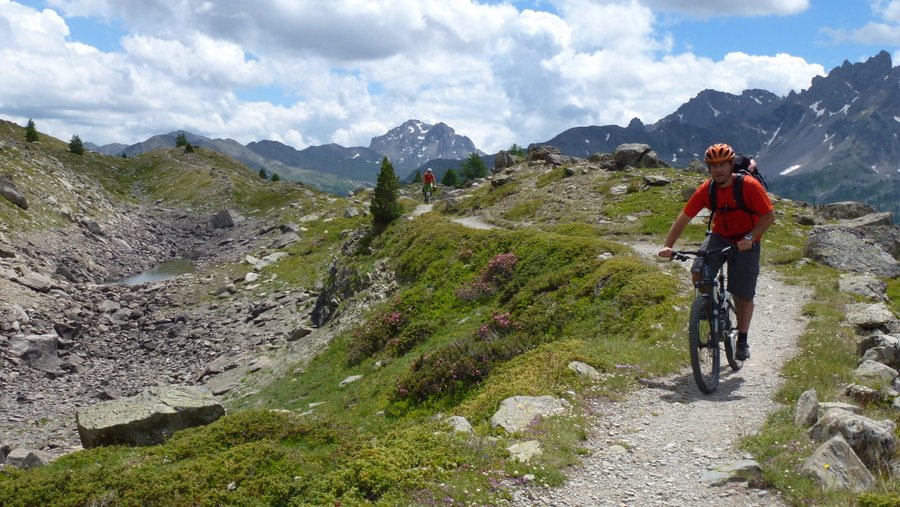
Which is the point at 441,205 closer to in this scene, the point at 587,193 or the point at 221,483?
the point at 587,193

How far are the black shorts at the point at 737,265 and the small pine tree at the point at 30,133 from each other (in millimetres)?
124594

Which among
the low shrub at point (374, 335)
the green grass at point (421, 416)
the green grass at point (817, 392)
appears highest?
the green grass at point (817, 392)

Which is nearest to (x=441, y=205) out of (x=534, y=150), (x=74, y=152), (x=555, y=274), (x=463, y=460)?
(x=534, y=150)

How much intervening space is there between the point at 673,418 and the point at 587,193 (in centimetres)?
3749

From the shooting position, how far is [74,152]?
108188 mm

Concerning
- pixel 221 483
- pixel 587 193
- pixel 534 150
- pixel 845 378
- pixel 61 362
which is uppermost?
pixel 534 150

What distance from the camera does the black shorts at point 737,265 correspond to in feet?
37.2

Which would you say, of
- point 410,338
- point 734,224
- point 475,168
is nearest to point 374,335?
point 410,338

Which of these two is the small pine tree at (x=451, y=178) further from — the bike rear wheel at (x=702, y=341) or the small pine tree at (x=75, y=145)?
the bike rear wheel at (x=702, y=341)

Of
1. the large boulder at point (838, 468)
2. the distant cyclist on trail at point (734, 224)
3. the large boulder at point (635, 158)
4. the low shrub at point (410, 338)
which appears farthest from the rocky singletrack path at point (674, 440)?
the large boulder at point (635, 158)

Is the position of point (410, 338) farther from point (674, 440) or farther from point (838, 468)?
point (838, 468)

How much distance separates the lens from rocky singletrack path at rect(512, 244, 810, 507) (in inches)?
306

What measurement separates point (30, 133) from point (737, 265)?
A: 128416 millimetres

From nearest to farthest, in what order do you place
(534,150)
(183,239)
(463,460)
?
1. (463,460)
2. (534,150)
3. (183,239)
